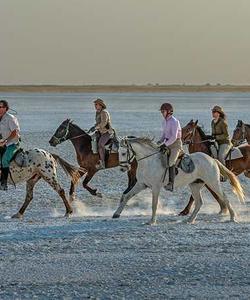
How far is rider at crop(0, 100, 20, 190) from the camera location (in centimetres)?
1498

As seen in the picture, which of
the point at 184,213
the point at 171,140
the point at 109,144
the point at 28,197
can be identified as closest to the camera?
the point at 171,140

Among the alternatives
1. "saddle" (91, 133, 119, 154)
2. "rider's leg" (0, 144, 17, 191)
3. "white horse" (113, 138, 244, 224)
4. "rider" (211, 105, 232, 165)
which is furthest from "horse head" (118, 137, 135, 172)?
"saddle" (91, 133, 119, 154)

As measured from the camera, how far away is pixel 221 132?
1700 cm

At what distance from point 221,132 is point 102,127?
99.1 inches

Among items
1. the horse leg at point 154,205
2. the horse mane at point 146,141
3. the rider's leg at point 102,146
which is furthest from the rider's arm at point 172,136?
the rider's leg at point 102,146

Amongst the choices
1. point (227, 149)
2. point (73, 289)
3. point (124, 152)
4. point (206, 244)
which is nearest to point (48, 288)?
point (73, 289)

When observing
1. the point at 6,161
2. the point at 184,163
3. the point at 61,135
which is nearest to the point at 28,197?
the point at 6,161

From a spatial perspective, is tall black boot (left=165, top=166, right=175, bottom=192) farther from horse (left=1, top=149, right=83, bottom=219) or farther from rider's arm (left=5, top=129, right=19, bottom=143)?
rider's arm (left=5, top=129, right=19, bottom=143)

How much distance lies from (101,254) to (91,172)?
7064 mm

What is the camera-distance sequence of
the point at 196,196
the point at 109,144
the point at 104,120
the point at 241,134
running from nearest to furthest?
the point at 196,196
the point at 104,120
the point at 109,144
the point at 241,134

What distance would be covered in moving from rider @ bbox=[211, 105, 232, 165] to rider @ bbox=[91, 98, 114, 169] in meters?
2.22

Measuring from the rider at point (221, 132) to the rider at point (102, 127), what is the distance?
7.30ft

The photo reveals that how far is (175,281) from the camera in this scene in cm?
985

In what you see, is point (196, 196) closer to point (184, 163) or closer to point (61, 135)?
point (184, 163)
